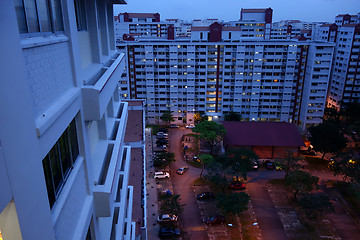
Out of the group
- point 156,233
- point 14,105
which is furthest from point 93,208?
point 156,233

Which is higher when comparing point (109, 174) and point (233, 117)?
point (109, 174)

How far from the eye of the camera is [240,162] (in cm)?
2548

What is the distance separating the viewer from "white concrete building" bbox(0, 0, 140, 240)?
2043 mm

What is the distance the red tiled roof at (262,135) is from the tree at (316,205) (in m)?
10.9

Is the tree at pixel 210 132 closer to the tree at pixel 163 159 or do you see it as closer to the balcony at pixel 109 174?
the tree at pixel 163 159

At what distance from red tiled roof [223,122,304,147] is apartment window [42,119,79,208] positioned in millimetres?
29092

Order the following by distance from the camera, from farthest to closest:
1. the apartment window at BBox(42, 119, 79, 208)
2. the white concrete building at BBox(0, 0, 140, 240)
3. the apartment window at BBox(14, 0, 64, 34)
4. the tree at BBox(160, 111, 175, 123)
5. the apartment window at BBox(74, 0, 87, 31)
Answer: the tree at BBox(160, 111, 175, 123), the apartment window at BBox(74, 0, 87, 31), the apartment window at BBox(42, 119, 79, 208), the apartment window at BBox(14, 0, 64, 34), the white concrete building at BBox(0, 0, 140, 240)

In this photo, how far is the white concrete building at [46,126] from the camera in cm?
204

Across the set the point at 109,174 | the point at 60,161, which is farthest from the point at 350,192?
the point at 60,161

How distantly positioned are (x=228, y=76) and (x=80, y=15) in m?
37.3

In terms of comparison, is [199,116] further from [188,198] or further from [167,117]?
[188,198]

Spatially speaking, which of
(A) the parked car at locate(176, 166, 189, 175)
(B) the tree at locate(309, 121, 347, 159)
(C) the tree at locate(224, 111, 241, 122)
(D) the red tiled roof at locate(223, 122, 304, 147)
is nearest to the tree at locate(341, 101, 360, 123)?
(B) the tree at locate(309, 121, 347, 159)

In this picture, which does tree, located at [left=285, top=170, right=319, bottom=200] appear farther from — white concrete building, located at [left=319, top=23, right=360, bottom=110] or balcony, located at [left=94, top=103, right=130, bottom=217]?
white concrete building, located at [left=319, top=23, right=360, bottom=110]

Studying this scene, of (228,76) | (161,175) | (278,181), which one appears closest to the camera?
(278,181)
